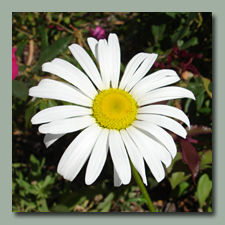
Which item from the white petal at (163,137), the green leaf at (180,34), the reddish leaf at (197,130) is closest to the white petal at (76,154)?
the white petal at (163,137)

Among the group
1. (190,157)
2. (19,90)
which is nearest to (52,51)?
(19,90)

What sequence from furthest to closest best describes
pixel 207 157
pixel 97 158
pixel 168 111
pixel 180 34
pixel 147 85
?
1. pixel 180 34
2. pixel 207 157
3. pixel 147 85
4. pixel 168 111
5. pixel 97 158

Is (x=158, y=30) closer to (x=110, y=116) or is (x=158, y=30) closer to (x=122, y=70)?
(x=122, y=70)

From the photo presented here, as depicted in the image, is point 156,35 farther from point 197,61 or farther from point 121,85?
point 121,85

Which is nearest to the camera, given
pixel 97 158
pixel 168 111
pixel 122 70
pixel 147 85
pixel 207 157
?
pixel 97 158

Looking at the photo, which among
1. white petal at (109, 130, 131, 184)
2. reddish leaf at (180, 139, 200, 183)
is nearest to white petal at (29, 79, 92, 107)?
white petal at (109, 130, 131, 184)

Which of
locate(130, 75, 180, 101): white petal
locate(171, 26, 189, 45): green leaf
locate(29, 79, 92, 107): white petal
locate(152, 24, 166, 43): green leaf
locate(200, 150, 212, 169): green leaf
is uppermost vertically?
locate(152, 24, 166, 43): green leaf

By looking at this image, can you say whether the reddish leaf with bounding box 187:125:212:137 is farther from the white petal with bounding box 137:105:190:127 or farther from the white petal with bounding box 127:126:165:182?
the white petal with bounding box 127:126:165:182

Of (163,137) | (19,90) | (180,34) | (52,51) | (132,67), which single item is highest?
(180,34)

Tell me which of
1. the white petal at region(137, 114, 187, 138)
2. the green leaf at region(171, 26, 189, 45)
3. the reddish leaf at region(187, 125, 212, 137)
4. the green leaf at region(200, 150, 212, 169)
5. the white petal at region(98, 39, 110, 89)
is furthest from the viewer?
the green leaf at region(171, 26, 189, 45)
